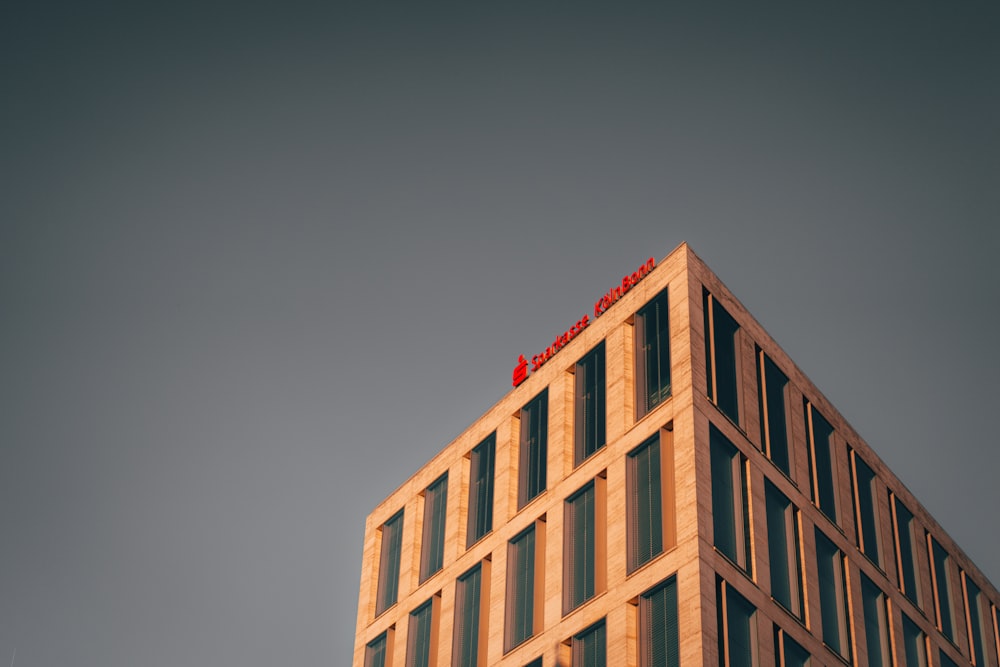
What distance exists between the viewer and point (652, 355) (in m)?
64.7

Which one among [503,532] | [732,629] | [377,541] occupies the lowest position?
[732,629]

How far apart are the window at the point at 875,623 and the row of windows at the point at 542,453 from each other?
16.6m

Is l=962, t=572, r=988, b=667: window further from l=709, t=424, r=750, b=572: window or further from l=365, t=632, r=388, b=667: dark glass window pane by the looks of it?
l=365, t=632, r=388, b=667: dark glass window pane

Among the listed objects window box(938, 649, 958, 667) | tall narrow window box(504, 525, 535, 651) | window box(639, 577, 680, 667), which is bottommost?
window box(639, 577, 680, 667)

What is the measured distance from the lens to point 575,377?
70.3 metres

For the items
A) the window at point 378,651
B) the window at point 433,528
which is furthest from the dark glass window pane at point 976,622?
the window at point 378,651

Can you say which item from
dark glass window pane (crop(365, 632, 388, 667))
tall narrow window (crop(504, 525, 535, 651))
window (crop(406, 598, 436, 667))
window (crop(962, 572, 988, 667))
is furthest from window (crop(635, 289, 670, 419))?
window (crop(962, 572, 988, 667))

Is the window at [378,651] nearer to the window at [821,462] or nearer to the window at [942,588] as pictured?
the window at [821,462]

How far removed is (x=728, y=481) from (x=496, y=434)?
1675 centimetres

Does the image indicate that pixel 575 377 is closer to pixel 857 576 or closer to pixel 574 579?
pixel 574 579

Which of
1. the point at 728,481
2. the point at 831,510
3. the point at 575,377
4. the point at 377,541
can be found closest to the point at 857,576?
the point at 831,510

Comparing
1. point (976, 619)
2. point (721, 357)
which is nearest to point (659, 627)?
point (721, 357)

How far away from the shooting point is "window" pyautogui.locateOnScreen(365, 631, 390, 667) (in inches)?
3017

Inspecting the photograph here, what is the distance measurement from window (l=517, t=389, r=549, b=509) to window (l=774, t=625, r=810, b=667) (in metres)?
14.3
